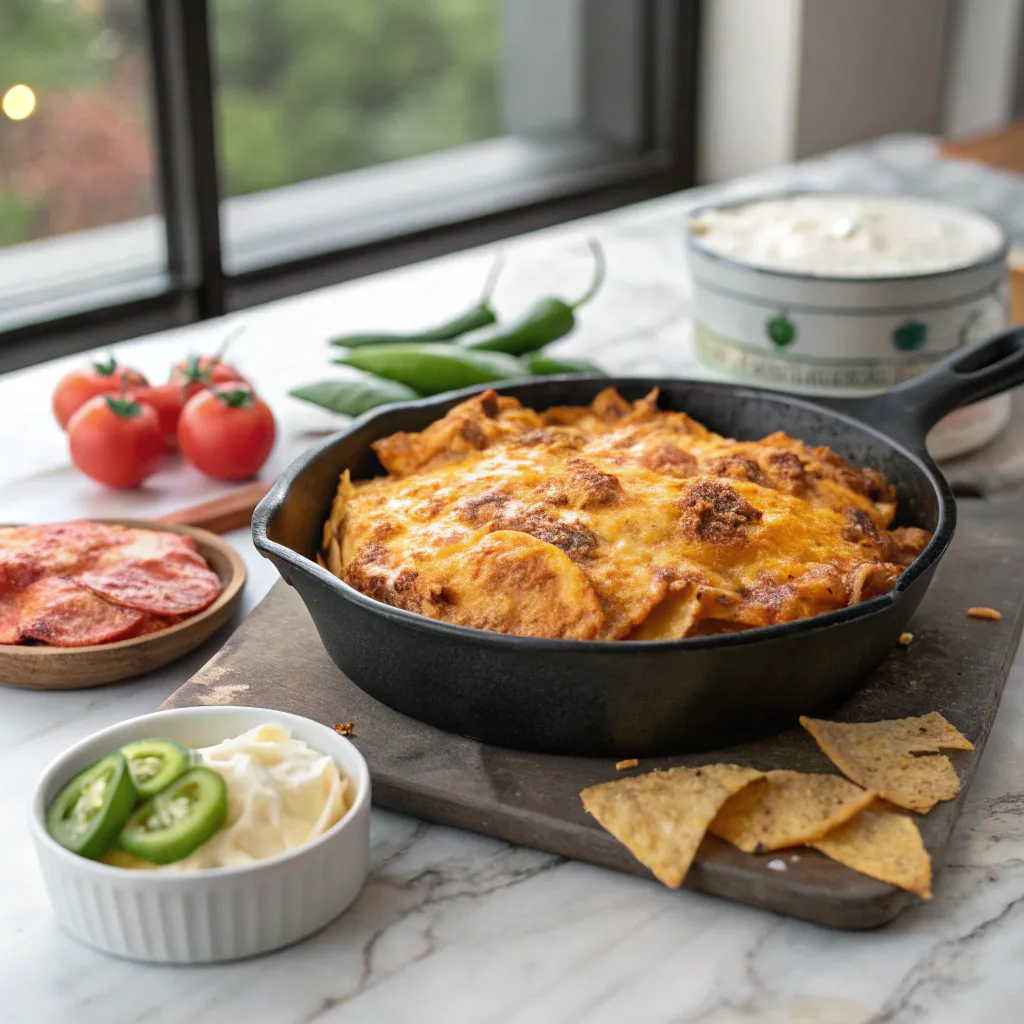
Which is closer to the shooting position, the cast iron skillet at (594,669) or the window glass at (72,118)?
the cast iron skillet at (594,669)

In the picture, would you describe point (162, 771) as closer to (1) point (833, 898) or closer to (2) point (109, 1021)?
(2) point (109, 1021)

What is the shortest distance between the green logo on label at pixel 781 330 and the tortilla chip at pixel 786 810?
1.12 meters

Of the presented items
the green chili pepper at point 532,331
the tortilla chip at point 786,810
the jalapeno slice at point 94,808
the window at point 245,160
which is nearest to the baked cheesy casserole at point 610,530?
the tortilla chip at point 786,810

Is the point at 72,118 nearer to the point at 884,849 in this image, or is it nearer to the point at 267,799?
the point at 267,799

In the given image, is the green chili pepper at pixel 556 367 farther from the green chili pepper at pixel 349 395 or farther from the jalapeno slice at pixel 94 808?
the jalapeno slice at pixel 94 808

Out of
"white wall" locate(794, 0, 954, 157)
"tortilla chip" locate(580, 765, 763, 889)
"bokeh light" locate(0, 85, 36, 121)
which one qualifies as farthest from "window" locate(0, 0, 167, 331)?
"white wall" locate(794, 0, 954, 157)

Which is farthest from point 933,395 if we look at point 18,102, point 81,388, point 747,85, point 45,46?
point 45,46

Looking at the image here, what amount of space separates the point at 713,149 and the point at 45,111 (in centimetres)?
241

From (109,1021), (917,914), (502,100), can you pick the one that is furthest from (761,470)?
(502,100)

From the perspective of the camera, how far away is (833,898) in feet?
→ 4.33

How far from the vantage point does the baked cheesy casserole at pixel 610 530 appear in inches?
61.1

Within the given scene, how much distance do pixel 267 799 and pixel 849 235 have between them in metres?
1.68

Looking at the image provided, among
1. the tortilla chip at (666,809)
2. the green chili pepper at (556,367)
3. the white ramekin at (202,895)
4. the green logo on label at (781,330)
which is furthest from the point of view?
the green chili pepper at (556,367)

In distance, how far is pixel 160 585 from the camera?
1.87 metres
